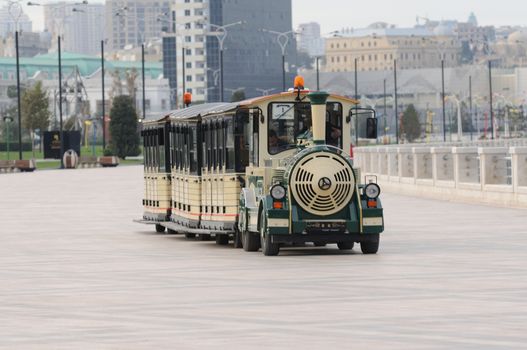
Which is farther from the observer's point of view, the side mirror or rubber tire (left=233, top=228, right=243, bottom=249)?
rubber tire (left=233, top=228, right=243, bottom=249)

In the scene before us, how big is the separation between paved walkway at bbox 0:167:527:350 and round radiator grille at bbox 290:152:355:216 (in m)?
0.83

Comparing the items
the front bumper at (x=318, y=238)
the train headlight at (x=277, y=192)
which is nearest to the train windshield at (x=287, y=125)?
the train headlight at (x=277, y=192)

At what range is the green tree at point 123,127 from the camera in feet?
383

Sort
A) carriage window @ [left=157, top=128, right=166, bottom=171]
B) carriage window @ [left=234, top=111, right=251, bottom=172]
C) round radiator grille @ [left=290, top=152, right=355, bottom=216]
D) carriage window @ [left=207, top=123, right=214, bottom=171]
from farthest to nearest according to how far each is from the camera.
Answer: carriage window @ [left=157, top=128, right=166, bottom=171]
carriage window @ [left=207, top=123, right=214, bottom=171]
carriage window @ [left=234, top=111, right=251, bottom=172]
round radiator grille @ [left=290, top=152, right=355, bottom=216]

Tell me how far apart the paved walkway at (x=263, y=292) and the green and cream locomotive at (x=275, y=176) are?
481mm

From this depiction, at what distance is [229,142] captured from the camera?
1068 inches

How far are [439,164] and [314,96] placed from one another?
928 inches

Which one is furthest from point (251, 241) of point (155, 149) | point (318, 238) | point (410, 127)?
point (410, 127)

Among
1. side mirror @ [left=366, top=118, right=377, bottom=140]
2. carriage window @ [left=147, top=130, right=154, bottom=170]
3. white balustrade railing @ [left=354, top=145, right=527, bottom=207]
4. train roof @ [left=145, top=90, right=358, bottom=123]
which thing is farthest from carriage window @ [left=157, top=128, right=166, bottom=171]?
white balustrade railing @ [left=354, top=145, right=527, bottom=207]

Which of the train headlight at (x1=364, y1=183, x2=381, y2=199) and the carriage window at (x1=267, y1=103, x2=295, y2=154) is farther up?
the carriage window at (x1=267, y1=103, x2=295, y2=154)

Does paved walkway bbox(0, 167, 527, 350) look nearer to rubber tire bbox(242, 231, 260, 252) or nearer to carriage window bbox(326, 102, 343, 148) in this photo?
rubber tire bbox(242, 231, 260, 252)

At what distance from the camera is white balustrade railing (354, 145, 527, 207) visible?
1569 inches

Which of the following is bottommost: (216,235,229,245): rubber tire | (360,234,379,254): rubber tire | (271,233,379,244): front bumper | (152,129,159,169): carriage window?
(216,235,229,245): rubber tire

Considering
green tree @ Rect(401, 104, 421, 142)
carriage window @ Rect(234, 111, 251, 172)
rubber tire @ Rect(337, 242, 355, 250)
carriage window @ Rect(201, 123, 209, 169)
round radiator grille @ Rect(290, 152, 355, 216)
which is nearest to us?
round radiator grille @ Rect(290, 152, 355, 216)
